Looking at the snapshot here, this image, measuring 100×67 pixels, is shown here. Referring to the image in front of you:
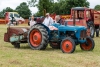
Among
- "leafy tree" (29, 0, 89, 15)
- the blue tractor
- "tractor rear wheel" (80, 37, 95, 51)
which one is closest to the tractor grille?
the blue tractor

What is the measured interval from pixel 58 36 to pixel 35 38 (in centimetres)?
92

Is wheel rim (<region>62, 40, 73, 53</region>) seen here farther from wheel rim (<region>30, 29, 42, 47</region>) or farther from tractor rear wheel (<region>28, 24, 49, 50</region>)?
wheel rim (<region>30, 29, 42, 47</region>)

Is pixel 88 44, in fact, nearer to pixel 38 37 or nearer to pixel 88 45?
pixel 88 45

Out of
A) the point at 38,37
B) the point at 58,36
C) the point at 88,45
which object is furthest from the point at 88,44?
the point at 38,37

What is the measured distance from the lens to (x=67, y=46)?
11180mm

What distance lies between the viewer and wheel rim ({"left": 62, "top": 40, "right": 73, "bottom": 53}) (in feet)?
36.6

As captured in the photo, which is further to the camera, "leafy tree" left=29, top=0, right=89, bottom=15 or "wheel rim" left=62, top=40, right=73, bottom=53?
"leafy tree" left=29, top=0, right=89, bottom=15

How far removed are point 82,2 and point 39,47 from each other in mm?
48019

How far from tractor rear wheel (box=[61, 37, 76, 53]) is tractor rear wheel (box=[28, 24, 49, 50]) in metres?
0.82

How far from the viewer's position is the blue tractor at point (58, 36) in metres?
11.7

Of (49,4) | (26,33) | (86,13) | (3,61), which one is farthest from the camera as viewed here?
(49,4)

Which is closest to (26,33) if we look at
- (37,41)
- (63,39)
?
(37,41)

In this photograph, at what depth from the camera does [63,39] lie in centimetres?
1149

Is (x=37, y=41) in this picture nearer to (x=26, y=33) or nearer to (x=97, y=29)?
(x=26, y=33)
